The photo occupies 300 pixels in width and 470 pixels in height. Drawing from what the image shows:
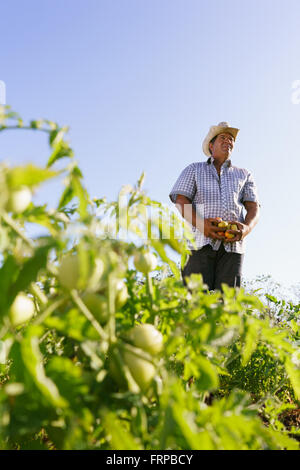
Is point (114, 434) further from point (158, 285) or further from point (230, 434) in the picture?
point (158, 285)

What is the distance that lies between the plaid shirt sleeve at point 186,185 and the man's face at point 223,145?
0.42 meters

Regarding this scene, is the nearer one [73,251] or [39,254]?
[39,254]

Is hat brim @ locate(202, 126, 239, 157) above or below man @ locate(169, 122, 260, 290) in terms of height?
above

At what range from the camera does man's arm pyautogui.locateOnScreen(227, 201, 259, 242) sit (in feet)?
10.3

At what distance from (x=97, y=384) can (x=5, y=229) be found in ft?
1.15

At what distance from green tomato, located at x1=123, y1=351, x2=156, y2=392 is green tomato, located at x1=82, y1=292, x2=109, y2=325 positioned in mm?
95

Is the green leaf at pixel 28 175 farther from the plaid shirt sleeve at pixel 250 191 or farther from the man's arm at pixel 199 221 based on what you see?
the plaid shirt sleeve at pixel 250 191

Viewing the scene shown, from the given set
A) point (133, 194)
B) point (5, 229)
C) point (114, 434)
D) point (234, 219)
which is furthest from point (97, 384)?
point (234, 219)

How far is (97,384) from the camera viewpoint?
0.73 m

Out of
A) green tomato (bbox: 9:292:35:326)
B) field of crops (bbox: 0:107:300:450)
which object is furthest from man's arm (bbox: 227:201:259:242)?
green tomato (bbox: 9:292:35:326)

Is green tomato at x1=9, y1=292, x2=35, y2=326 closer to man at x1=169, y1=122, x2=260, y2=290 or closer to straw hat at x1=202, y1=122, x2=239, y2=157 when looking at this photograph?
man at x1=169, y1=122, x2=260, y2=290

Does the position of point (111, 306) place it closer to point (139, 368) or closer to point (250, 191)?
point (139, 368)

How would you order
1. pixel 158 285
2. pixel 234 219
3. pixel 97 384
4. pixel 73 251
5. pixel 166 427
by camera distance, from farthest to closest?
pixel 234 219 < pixel 158 285 < pixel 73 251 < pixel 97 384 < pixel 166 427
